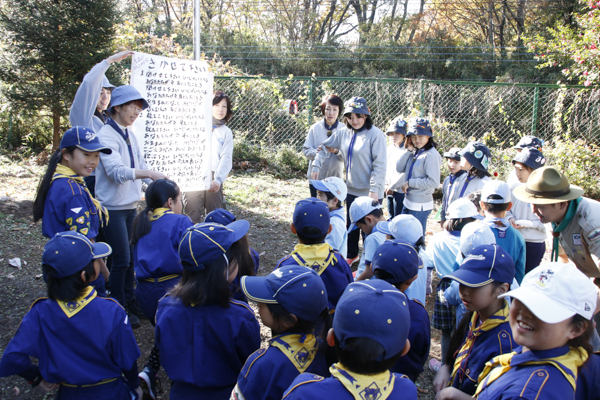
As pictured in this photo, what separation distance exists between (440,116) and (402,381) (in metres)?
9.94

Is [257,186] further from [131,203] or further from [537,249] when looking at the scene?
[537,249]

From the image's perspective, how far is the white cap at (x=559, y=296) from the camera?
4.75 ft

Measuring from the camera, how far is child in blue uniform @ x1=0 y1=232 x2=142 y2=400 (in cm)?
200

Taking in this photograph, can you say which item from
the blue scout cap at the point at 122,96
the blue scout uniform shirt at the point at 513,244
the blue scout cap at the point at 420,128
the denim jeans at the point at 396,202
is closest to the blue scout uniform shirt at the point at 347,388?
the blue scout uniform shirt at the point at 513,244

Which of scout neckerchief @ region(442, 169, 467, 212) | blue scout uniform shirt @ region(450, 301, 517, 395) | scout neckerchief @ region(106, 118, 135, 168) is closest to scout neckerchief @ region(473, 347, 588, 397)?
blue scout uniform shirt @ region(450, 301, 517, 395)

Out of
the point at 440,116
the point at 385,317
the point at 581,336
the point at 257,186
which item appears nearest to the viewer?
the point at 385,317

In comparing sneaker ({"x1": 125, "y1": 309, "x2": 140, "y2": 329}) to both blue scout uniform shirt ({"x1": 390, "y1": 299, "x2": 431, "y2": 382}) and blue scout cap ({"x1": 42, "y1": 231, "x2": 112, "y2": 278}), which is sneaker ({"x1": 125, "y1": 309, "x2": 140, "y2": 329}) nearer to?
blue scout cap ({"x1": 42, "y1": 231, "x2": 112, "y2": 278})

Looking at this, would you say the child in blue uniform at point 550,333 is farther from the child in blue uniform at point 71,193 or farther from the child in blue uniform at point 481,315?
the child in blue uniform at point 71,193

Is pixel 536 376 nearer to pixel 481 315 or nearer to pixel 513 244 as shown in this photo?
pixel 481 315

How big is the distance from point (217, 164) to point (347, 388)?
403 centimetres

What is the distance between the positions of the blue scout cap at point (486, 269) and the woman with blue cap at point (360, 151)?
245cm

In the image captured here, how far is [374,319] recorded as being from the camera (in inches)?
54.7

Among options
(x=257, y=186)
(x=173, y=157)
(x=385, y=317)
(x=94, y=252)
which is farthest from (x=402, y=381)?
(x=257, y=186)

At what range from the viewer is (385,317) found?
1.40m
